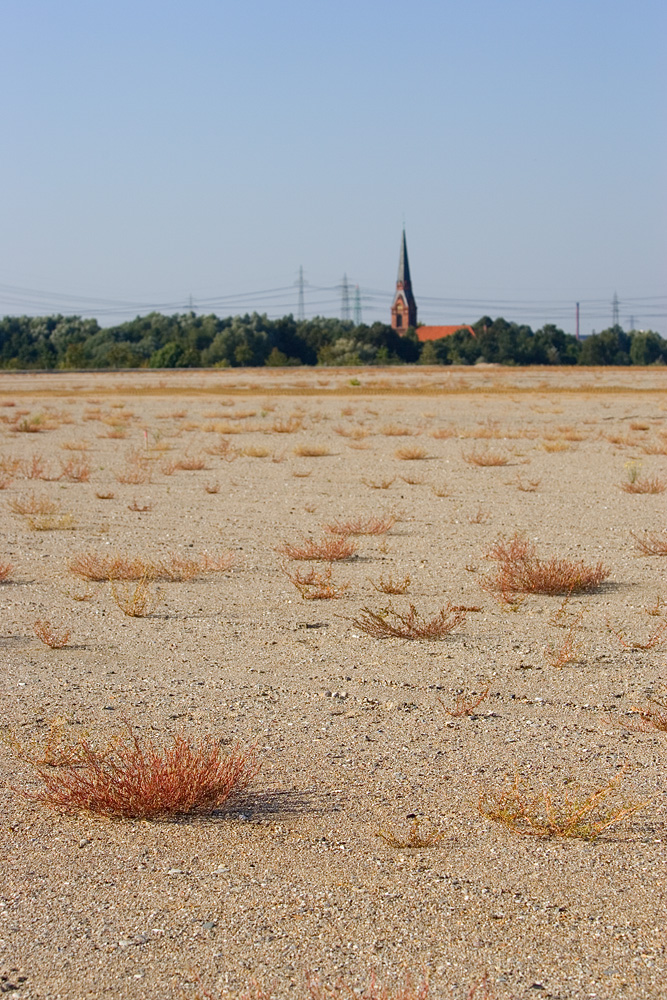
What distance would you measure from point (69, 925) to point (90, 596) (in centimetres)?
561

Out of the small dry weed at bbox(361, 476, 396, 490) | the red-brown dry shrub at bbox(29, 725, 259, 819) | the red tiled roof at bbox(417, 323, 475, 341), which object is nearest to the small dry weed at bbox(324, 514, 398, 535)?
the small dry weed at bbox(361, 476, 396, 490)

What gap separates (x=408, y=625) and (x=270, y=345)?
11289 cm

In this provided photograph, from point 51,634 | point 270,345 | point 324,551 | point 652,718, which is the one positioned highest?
point 270,345

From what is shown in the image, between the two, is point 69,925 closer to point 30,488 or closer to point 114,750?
point 114,750

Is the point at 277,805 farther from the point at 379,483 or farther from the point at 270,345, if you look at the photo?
the point at 270,345

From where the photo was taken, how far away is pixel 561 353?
404 feet

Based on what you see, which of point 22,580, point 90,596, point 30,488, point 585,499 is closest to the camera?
point 90,596

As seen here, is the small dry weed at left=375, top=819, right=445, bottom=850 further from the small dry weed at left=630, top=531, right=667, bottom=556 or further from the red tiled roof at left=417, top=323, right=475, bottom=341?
the red tiled roof at left=417, top=323, right=475, bottom=341

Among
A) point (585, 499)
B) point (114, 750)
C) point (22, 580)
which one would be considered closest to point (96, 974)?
point (114, 750)

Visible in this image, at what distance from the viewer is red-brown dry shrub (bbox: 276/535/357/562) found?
11109 mm

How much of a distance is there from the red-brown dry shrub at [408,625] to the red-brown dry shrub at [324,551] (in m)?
2.63

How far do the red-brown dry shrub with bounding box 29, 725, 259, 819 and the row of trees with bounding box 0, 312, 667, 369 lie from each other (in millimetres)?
100521

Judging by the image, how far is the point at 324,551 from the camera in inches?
437

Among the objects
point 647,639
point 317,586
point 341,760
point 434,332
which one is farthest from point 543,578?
point 434,332
